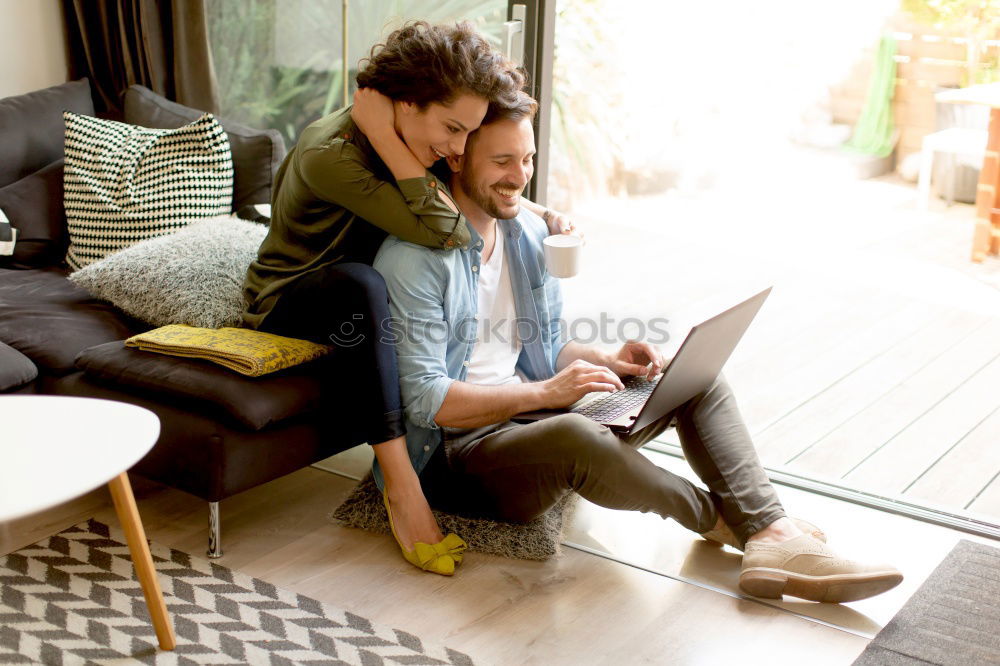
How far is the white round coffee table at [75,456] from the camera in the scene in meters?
1.64

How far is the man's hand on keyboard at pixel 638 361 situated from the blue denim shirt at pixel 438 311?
188 mm

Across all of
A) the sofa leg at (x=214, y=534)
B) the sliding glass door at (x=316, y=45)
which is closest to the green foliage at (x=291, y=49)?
the sliding glass door at (x=316, y=45)

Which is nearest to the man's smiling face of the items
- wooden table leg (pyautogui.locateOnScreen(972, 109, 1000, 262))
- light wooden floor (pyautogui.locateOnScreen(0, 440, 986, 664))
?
light wooden floor (pyautogui.locateOnScreen(0, 440, 986, 664))

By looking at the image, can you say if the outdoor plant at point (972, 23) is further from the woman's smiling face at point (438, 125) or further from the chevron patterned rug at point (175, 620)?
the chevron patterned rug at point (175, 620)

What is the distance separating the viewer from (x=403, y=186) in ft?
7.45

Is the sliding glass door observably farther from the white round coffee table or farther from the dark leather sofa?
the white round coffee table

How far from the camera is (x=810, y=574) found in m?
2.22

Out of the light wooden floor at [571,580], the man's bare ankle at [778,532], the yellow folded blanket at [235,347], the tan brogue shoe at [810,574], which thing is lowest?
the light wooden floor at [571,580]

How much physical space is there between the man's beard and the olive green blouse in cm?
8

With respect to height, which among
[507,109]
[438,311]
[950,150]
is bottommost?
[438,311]

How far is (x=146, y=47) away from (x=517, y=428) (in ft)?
7.24

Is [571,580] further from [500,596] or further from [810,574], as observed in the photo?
[810,574]

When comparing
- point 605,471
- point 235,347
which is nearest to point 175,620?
point 235,347

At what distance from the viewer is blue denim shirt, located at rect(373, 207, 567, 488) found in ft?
7.54
